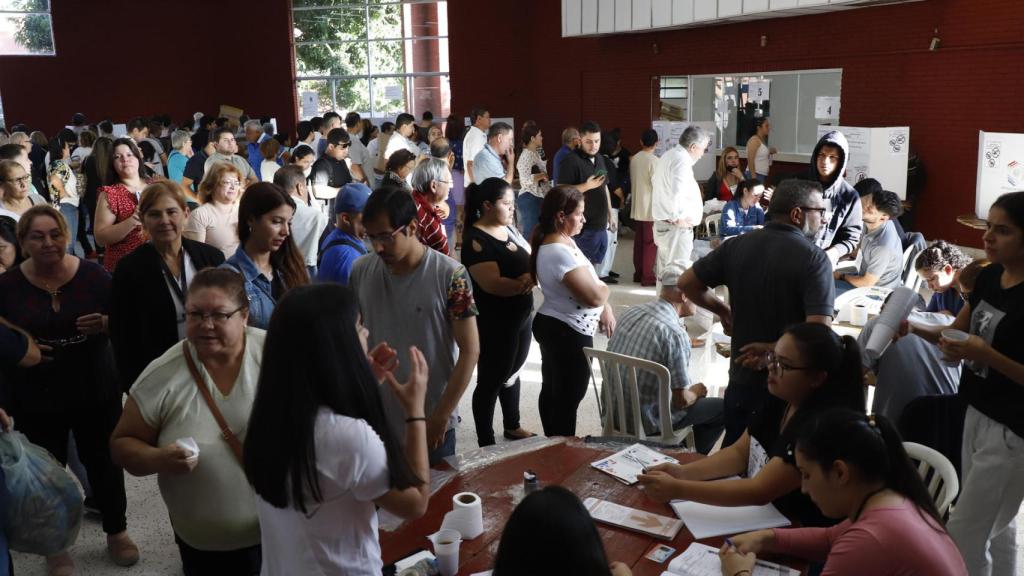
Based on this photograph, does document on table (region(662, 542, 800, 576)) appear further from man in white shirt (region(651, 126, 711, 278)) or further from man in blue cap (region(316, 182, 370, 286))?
man in white shirt (region(651, 126, 711, 278))

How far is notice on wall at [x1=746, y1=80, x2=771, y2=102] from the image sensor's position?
10.0m

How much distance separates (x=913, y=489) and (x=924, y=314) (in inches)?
68.2

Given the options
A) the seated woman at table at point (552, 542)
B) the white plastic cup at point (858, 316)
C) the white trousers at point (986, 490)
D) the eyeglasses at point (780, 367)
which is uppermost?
the seated woman at table at point (552, 542)

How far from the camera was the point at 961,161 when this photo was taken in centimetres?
783

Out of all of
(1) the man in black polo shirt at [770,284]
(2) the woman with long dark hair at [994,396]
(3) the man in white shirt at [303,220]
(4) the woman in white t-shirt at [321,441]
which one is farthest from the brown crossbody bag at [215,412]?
(3) the man in white shirt at [303,220]

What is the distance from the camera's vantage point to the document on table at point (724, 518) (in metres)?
2.42

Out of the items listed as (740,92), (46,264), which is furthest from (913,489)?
(740,92)

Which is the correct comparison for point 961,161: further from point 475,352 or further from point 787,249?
point 475,352

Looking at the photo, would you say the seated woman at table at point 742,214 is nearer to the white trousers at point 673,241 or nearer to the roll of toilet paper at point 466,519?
the white trousers at point 673,241

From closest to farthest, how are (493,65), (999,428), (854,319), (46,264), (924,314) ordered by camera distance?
(999,428) < (46,264) < (924,314) < (854,319) < (493,65)

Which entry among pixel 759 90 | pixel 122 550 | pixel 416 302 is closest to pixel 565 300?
pixel 416 302

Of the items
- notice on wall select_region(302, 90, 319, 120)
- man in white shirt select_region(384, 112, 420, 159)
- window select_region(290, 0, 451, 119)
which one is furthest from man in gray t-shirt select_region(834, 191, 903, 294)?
window select_region(290, 0, 451, 119)

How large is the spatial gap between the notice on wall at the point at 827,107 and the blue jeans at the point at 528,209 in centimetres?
Answer: 349

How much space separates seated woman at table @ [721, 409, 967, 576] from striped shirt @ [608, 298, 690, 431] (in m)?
1.62
